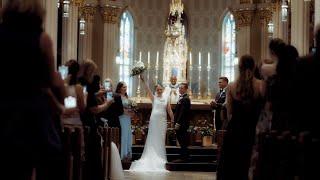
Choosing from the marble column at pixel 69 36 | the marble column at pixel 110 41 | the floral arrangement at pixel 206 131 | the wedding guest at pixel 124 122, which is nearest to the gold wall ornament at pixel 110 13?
the marble column at pixel 110 41

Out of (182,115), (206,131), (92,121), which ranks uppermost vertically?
(92,121)

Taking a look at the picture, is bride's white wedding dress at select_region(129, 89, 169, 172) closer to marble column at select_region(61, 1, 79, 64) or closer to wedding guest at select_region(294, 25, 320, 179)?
marble column at select_region(61, 1, 79, 64)

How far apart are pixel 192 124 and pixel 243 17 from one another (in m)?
8.61

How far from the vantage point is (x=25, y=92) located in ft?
14.0

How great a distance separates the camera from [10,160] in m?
4.18

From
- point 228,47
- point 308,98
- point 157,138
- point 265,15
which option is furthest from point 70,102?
point 228,47

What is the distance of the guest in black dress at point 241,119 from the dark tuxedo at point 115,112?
527 cm

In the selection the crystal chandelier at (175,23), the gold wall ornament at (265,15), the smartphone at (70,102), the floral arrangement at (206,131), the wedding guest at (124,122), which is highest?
the gold wall ornament at (265,15)

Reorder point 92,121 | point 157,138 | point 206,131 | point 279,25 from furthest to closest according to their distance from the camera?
point 279,25, point 206,131, point 157,138, point 92,121

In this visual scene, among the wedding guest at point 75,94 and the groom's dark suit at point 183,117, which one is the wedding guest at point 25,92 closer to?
the wedding guest at point 75,94

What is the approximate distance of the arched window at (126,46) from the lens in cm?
2855

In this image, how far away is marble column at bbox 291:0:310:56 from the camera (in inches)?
716

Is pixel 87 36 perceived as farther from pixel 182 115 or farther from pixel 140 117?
pixel 182 115

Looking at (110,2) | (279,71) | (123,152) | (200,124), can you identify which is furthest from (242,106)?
(110,2)
